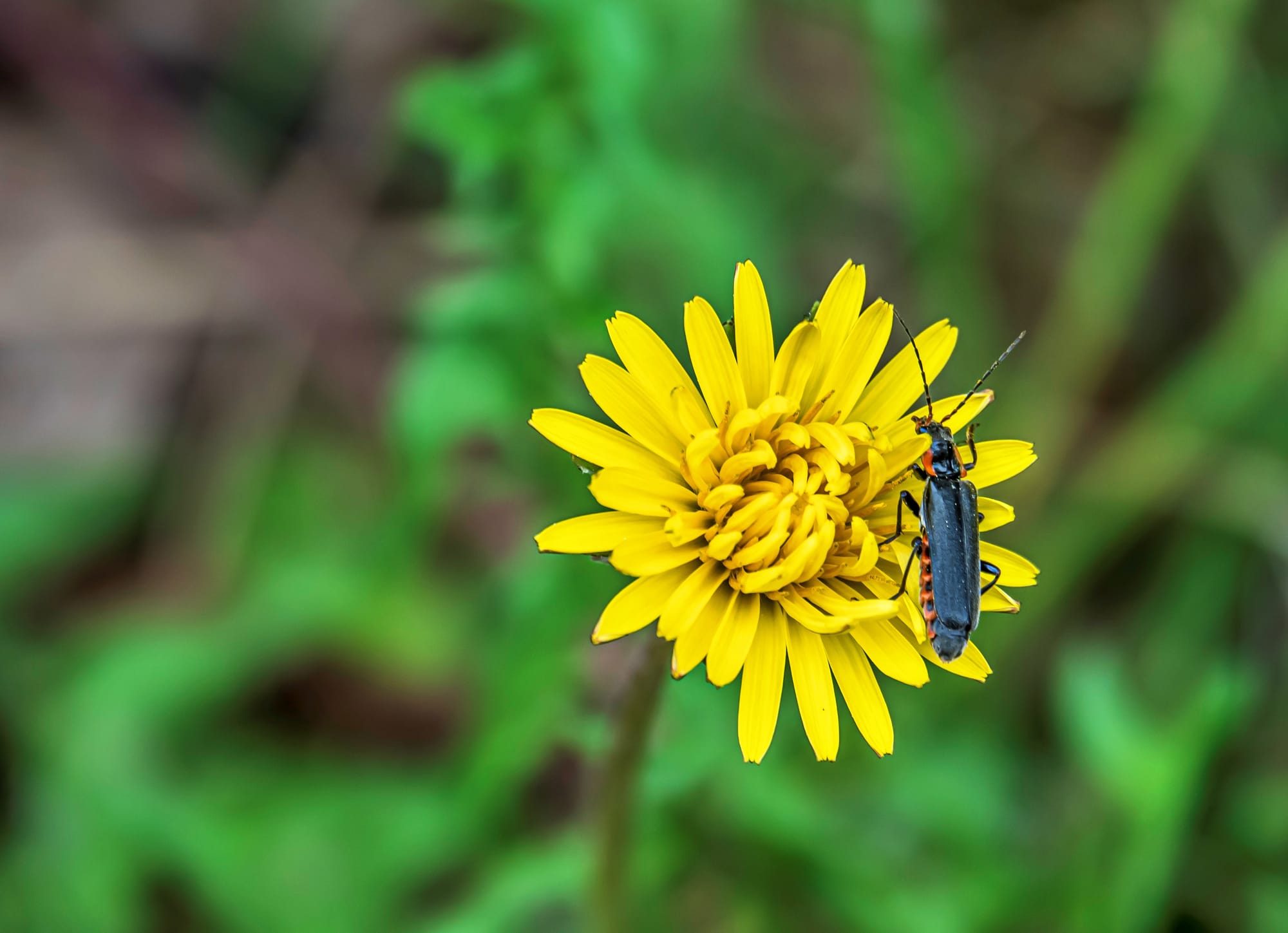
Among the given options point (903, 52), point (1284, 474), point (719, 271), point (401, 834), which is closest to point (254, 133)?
point (719, 271)

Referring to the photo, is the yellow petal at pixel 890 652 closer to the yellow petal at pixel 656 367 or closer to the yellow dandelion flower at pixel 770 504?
the yellow dandelion flower at pixel 770 504

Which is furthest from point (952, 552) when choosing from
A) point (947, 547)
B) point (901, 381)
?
point (901, 381)

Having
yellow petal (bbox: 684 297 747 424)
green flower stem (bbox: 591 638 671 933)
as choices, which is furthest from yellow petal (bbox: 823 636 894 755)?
yellow petal (bbox: 684 297 747 424)

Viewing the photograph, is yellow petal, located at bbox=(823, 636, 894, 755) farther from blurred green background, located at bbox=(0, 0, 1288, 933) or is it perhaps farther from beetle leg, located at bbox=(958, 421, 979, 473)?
blurred green background, located at bbox=(0, 0, 1288, 933)

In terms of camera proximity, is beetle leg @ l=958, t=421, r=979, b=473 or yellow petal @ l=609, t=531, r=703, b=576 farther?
beetle leg @ l=958, t=421, r=979, b=473

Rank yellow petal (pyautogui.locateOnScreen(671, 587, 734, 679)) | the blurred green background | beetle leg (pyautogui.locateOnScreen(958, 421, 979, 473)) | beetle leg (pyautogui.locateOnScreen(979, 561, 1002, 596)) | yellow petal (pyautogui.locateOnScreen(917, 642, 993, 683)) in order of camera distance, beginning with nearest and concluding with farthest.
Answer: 1. yellow petal (pyautogui.locateOnScreen(671, 587, 734, 679))
2. yellow petal (pyautogui.locateOnScreen(917, 642, 993, 683))
3. beetle leg (pyautogui.locateOnScreen(979, 561, 1002, 596))
4. beetle leg (pyautogui.locateOnScreen(958, 421, 979, 473))
5. the blurred green background

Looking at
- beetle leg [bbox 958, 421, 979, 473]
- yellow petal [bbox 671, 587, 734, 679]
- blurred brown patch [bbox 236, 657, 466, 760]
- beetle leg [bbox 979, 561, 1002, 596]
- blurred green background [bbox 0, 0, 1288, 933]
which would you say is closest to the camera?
yellow petal [bbox 671, 587, 734, 679]
